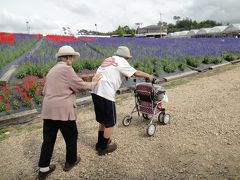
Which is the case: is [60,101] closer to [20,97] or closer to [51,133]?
[51,133]

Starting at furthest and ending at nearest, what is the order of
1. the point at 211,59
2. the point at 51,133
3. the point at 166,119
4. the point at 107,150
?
the point at 211,59 → the point at 166,119 → the point at 107,150 → the point at 51,133

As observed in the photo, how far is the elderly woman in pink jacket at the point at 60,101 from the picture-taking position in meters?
3.51

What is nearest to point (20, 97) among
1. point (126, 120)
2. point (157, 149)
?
point (126, 120)

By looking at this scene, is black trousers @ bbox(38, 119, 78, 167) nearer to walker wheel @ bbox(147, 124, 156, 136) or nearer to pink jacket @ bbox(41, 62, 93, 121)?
pink jacket @ bbox(41, 62, 93, 121)

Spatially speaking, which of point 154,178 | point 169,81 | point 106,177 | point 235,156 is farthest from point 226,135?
point 169,81

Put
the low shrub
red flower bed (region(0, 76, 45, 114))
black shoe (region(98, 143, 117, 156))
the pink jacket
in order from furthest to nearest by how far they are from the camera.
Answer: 1. the low shrub
2. red flower bed (region(0, 76, 45, 114))
3. black shoe (region(98, 143, 117, 156))
4. the pink jacket

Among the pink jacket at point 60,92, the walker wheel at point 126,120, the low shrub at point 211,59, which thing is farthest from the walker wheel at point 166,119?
the low shrub at point 211,59

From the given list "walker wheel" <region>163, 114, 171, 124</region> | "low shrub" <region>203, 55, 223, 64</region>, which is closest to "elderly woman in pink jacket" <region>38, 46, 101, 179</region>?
"walker wheel" <region>163, 114, 171, 124</region>

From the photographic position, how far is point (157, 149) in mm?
4430

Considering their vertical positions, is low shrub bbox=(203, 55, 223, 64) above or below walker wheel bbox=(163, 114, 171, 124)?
above

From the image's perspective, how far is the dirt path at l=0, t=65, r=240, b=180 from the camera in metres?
3.78

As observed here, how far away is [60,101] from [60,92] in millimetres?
128

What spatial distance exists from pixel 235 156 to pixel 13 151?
13.2 feet

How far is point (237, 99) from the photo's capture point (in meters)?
7.00
